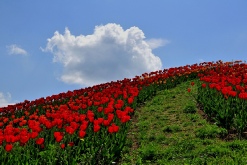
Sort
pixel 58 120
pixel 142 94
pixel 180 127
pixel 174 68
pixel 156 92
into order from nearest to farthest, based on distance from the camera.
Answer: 1. pixel 58 120
2. pixel 180 127
3. pixel 142 94
4. pixel 156 92
5. pixel 174 68

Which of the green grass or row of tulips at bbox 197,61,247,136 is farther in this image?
row of tulips at bbox 197,61,247,136

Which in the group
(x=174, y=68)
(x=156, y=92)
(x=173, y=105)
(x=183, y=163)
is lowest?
(x=183, y=163)

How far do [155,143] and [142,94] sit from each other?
7772mm

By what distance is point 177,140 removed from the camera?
13.7 meters

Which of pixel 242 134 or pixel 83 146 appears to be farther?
pixel 242 134

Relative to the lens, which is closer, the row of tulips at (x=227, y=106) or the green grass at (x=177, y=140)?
the green grass at (x=177, y=140)

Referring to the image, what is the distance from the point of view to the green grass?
11789mm

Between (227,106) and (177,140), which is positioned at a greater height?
(227,106)

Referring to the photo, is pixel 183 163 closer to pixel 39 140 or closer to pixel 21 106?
pixel 39 140

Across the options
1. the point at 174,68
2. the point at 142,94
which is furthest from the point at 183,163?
the point at 174,68

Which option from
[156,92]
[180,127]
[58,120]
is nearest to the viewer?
[58,120]

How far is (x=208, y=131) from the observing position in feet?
45.6

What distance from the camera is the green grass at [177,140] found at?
11.8 metres

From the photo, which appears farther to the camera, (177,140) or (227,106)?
(227,106)
